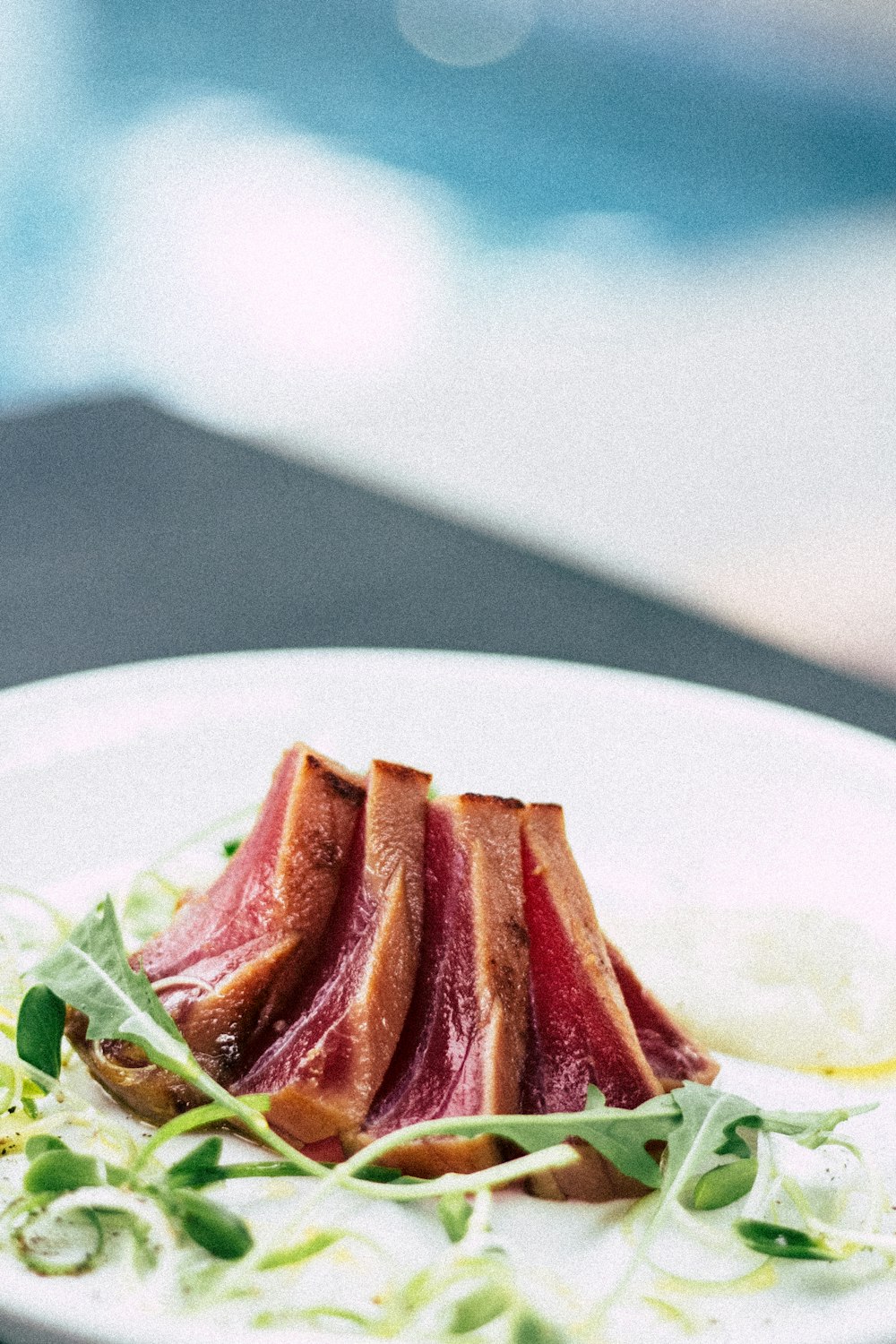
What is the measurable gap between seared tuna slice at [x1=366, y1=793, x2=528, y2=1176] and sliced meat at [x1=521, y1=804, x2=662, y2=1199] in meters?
0.03

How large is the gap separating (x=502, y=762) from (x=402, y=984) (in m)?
1.30

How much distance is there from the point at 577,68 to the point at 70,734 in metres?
22.1

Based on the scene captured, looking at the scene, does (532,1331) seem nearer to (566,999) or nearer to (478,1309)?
(478,1309)

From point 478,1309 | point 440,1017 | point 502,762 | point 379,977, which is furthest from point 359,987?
point 502,762

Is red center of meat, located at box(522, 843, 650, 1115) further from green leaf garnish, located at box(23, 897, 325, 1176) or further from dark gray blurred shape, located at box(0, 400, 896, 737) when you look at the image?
dark gray blurred shape, located at box(0, 400, 896, 737)

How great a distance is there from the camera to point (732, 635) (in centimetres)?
427

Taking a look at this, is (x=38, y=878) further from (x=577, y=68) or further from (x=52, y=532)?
(x=577, y=68)

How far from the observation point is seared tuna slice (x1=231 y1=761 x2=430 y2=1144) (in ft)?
A: 7.29

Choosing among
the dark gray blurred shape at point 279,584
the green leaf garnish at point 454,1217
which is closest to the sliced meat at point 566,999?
the green leaf garnish at point 454,1217

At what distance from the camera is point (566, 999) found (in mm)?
2377

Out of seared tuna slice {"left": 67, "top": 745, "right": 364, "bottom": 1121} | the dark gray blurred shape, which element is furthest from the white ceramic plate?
seared tuna slice {"left": 67, "top": 745, "right": 364, "bottom": 1121}

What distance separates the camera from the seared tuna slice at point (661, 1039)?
2451 millimetres

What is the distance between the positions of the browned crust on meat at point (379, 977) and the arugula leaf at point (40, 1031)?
35 cm

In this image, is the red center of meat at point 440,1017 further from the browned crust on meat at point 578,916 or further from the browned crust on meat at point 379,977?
the browned crust on meat at point 578,916
